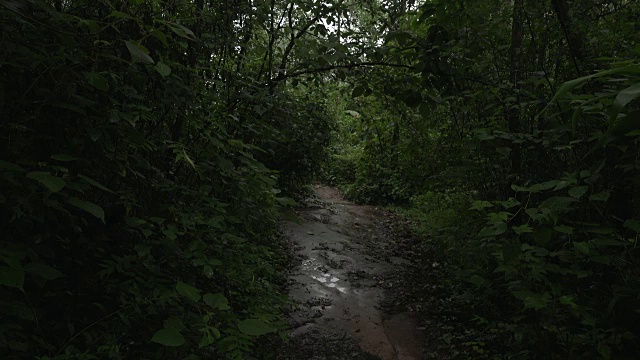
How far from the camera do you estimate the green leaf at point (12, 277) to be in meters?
1.58

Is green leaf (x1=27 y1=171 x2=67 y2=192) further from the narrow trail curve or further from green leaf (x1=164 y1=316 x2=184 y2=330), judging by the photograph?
the narrow trail curve

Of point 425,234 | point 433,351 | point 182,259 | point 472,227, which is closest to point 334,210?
point 425,234

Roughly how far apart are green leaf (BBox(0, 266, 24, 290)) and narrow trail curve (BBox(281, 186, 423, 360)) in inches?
94.6

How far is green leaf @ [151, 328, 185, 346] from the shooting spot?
196cm

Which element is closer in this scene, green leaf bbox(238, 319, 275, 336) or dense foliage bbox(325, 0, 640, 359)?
green leaf bbox(238, 319, 275, 336)

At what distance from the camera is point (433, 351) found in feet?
15.6

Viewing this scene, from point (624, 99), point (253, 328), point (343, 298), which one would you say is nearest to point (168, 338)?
point (253, 328)

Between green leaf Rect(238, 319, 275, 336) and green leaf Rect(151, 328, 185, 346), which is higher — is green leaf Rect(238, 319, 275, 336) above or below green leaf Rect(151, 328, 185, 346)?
above

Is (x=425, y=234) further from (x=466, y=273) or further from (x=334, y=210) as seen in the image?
(x=466, y=273)

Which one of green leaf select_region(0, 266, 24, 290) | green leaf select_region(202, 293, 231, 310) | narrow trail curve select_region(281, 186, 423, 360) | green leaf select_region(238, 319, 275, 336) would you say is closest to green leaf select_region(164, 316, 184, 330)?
green leaf select_region(202, 293, 231, 310)

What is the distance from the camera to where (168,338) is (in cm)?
199

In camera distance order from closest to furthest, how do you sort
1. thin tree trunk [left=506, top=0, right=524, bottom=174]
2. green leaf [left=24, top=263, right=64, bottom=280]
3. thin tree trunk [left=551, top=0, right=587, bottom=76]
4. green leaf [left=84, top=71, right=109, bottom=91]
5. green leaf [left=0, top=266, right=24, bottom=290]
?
green leaf [left=0, top=266, right=24, bottom=290], green leaf [left=24, top=263, right=64, bottom=280], green leaf [left=84, top=71, right=109, bottom=91], thin tree trunk [left=551, top=0, right=587, bottom=76], thin tree trunk [left=506, top=0, right=524, bottom=174]

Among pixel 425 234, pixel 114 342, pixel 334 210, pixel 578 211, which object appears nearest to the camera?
pixel 114 342

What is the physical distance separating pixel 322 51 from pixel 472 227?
365 cm
